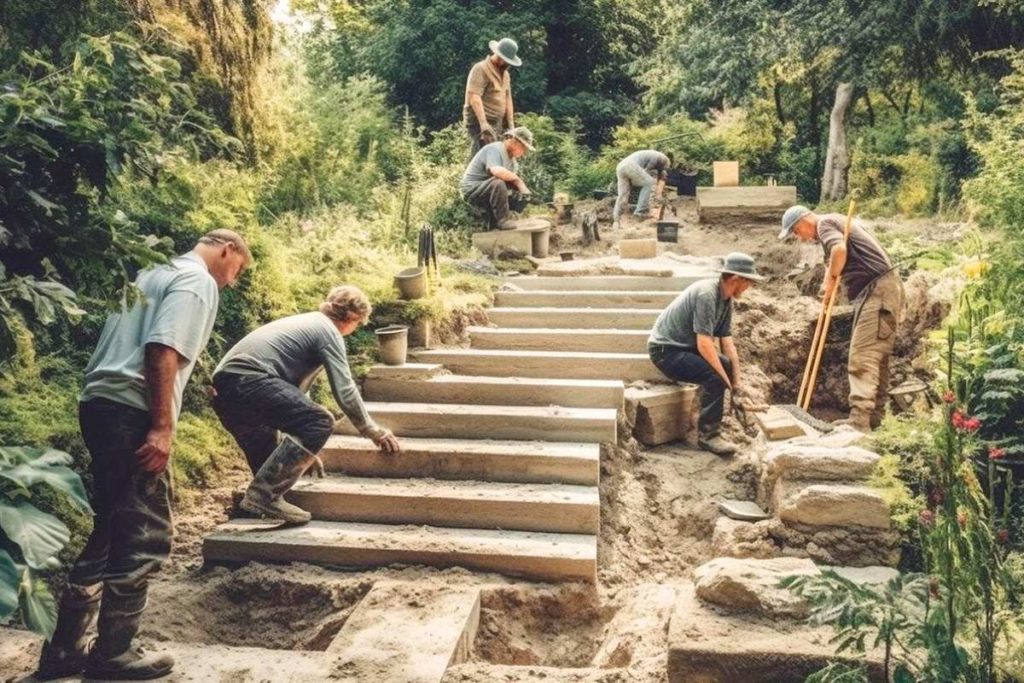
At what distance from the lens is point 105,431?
3.59 m

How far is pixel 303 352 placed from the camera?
5133 mm

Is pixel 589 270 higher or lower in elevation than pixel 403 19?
lower

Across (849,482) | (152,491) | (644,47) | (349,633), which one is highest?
(644,47)

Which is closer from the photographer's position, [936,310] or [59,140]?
[59,140]

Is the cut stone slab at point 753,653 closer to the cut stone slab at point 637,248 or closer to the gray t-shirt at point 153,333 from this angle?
the gray t-shirt at point 153,333

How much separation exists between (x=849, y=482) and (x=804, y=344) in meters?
3.60

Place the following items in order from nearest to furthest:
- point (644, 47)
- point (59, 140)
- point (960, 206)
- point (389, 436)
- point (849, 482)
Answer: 1. point (59, 140)
2. point (849, 482)
3. point (389, 436)
4. point (960, 206)
5. point (644, 47)

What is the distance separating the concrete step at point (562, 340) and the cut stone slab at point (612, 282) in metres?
1.23

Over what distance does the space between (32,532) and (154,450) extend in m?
1.38

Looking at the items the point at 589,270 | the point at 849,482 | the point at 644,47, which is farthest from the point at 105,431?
the point at 644,47

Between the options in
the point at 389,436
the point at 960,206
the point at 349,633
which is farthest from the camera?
the point at 960,206

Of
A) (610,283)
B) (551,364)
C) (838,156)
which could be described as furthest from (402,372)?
(838,156)

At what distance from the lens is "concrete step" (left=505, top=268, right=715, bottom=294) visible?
28.6 ft

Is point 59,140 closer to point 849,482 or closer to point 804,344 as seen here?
point 849,482
